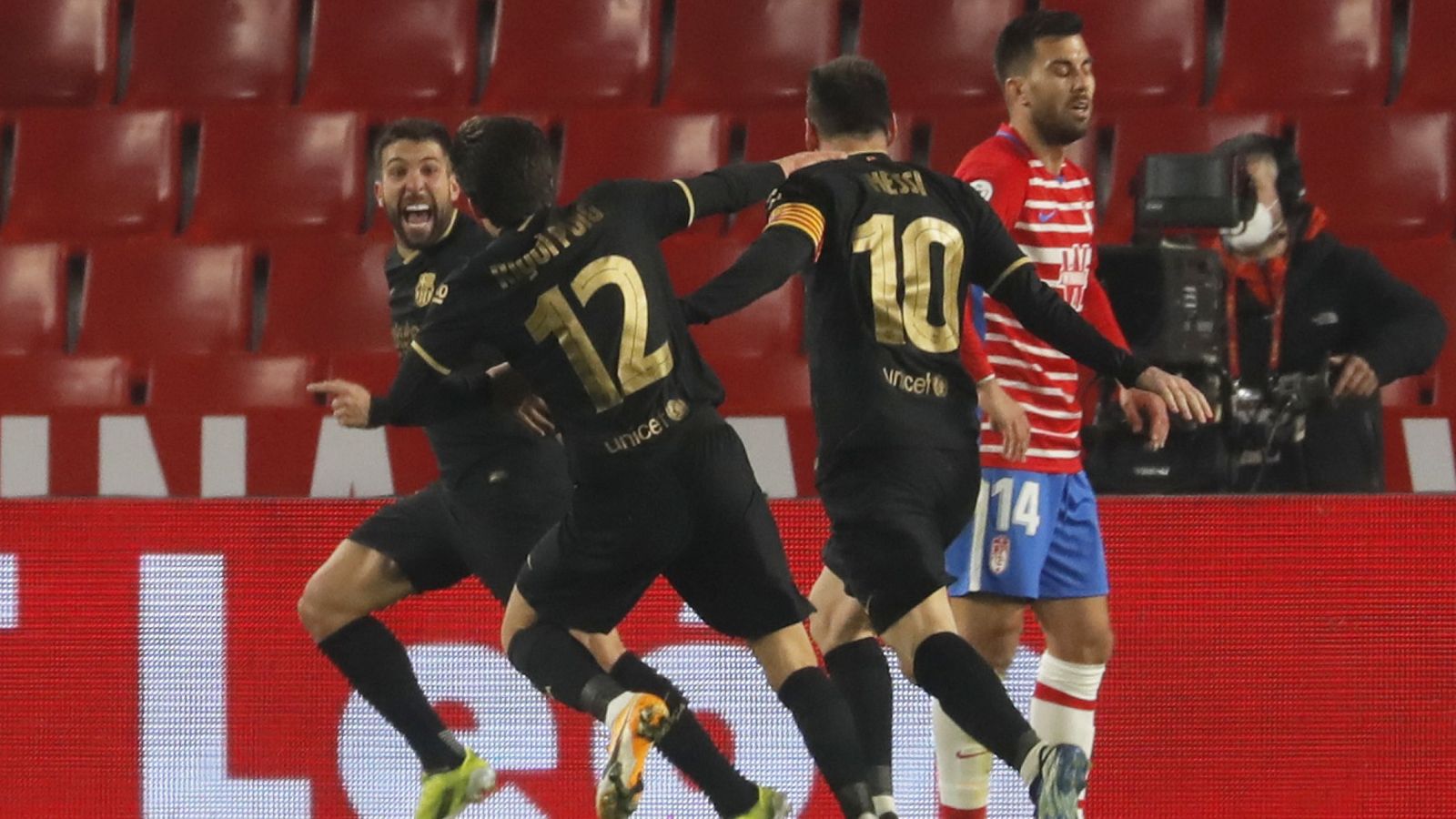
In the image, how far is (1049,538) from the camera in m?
3.97

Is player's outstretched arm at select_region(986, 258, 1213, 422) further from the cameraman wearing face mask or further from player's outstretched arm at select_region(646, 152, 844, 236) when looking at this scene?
the cameraman wearing face mask

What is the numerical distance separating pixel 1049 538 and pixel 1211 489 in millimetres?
963

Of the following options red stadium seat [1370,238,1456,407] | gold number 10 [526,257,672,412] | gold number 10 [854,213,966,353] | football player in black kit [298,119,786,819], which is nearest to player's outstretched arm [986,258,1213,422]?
gold number 10 [854,213,966,353]

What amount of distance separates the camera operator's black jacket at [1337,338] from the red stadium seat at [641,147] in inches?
82.5

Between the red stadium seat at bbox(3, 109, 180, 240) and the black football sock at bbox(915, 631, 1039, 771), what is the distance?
4.11 meters

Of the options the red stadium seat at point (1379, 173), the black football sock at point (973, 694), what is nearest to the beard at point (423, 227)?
the black football sock at point (973, 694)

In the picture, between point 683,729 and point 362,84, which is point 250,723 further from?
point 362,84

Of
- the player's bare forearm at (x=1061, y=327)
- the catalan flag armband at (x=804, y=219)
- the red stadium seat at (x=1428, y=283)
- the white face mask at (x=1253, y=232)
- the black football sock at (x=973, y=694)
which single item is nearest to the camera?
the black football sock at (x=973, y=694)

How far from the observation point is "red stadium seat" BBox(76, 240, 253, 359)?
646 cm

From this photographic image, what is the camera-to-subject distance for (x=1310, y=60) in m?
6.71

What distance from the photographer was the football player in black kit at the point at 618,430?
358 centimetres

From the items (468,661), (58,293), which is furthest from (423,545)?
(58,293)

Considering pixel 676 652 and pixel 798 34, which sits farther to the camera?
pixel 798 34

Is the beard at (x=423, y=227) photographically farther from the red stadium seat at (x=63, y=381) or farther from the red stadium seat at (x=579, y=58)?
the red stadium seat at (x=579, y=58)
